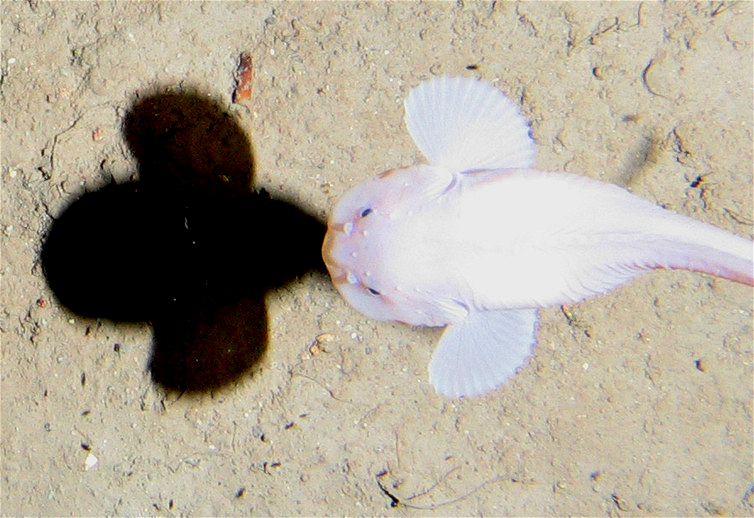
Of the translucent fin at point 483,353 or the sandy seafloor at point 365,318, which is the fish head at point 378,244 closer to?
the translucent fin at point 483,353

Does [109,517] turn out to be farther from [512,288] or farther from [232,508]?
[512,288]

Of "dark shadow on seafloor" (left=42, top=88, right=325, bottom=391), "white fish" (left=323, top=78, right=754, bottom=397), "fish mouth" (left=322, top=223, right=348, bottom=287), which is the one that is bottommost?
"dark shadow on seafloor" (left=42, top=88, right=325, bottom=391)

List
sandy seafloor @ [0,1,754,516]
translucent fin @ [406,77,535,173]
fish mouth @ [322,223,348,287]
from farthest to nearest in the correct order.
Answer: sandy seafloor @ [0,1,754,516] → translucent fin @ [406,77,535,173] → fish mouth @ [322,223,348,287]

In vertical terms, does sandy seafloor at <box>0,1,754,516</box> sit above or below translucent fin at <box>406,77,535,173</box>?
below

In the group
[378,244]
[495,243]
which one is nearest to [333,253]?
[378,244]

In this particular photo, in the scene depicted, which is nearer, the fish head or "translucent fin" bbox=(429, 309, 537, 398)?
the fish head

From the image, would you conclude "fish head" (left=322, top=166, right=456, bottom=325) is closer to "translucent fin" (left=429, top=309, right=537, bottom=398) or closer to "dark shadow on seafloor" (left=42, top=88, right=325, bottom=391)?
"translucent fin" (left=429, top=309, right=537, bottom=398)

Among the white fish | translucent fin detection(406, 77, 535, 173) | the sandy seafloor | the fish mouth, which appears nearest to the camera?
the white fish

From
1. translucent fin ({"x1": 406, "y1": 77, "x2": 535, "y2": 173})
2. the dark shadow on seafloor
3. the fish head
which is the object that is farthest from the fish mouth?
the dark shadow on seafloor
